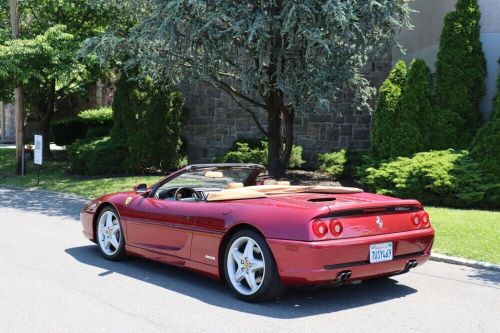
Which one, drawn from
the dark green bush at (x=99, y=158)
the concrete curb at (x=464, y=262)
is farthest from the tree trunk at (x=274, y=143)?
the concrete curb at (x=464, y=262)

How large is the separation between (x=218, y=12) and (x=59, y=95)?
13.4m

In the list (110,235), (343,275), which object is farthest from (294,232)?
(110,235)

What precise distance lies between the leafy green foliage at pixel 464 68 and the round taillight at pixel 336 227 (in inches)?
367

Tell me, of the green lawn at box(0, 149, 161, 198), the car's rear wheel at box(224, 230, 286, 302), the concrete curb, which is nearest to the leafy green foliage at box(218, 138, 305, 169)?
the green lawn at box(0, 149, 161, 198)

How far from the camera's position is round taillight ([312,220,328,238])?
5.10 meters

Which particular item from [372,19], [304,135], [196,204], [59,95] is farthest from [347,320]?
[59,95]

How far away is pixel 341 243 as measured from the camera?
5129 millimetres

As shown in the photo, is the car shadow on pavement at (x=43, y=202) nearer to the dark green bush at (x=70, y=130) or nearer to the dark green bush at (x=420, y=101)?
the dark green bush at (x=420, y=101)

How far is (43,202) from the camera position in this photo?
13.7 meters

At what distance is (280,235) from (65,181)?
13592 mm

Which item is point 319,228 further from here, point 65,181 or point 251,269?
point 65,181

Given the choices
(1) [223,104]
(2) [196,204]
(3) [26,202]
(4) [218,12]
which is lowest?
(3) [26,202]

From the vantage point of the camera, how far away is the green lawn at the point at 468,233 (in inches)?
301

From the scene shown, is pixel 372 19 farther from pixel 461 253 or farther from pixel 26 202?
pixel 26 202
